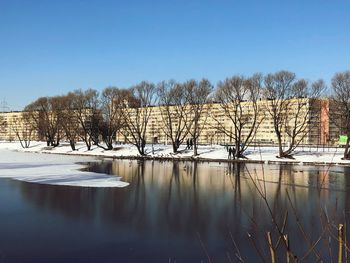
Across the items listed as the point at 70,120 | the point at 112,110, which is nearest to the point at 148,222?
the point at 112,110

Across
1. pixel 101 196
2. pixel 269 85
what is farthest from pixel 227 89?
pixel 101 196

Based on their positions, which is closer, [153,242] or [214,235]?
[153,242]

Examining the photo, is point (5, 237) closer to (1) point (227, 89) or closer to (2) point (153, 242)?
(2) point (153, 242)

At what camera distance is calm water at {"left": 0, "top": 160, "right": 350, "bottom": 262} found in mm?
11258

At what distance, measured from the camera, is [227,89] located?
59344 mm

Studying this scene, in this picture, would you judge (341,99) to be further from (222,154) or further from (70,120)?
(70,120)

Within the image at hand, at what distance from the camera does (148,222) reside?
50.2 ft

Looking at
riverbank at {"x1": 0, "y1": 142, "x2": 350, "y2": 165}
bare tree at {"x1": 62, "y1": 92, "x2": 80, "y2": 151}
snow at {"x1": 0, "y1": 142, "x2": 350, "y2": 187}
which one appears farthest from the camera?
bare tree at {"x1": 62, "y1": 92, "x2": 80, "y2": 151}

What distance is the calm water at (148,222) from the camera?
1126 centimetres

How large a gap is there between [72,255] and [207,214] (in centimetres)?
705

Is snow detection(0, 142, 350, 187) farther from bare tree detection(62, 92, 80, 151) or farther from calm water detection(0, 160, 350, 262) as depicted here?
calm water detection(0, 160, 350, 262)

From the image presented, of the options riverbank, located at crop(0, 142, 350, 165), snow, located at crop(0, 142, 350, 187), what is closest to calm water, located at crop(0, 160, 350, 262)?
snow, located at crop(0, 142, 350, 187)

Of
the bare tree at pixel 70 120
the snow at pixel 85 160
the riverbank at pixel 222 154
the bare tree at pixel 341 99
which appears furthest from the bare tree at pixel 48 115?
the bare tree at pixel 341 99

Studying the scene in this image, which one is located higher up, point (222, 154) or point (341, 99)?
point (341, 99)
